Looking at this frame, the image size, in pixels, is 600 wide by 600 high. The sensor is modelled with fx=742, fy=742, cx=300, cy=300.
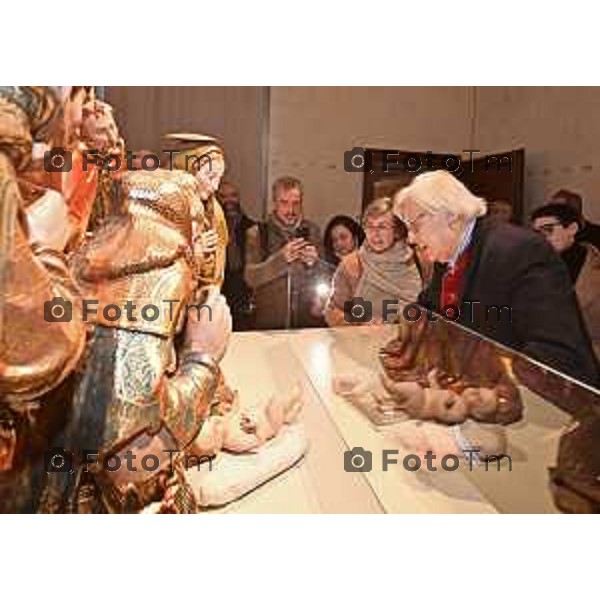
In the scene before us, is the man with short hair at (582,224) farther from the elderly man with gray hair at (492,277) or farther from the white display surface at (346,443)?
the white display surface at (346,443)

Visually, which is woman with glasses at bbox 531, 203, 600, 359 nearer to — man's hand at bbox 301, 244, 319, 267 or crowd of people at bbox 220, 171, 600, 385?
crowd of people at bbox 220, 171, 600, 385

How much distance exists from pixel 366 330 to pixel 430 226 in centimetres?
23

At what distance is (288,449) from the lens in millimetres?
1397

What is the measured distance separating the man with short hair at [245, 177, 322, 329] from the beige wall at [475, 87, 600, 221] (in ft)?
1.21

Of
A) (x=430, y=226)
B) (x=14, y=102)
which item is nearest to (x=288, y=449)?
(x=430, y=226)

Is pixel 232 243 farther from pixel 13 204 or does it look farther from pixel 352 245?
pixel 13 204

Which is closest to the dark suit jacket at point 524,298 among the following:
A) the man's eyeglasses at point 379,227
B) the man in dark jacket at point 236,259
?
the man's eyeglasses at point 379,227

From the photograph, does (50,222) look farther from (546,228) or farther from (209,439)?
(546,228)

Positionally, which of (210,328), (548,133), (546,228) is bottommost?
(210,328)

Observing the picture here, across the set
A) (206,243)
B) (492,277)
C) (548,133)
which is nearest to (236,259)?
(206,243)

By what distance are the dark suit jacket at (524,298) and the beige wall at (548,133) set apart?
90 mm

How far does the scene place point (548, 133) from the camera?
1386 mm

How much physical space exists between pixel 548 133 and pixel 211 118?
24.7 inches
